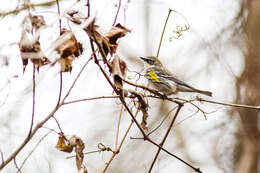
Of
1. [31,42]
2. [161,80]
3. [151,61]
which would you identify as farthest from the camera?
[151,61]

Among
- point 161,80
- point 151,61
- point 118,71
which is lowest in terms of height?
point 161,80

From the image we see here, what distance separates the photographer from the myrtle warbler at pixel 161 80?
4990mm

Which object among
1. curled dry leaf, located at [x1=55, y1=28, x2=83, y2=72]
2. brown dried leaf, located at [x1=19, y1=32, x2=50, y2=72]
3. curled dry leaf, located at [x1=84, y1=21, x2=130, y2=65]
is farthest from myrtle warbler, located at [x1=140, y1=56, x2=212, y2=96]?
brown dried leaf, located at [x1=19, y1=32, x2=50, y2=72]

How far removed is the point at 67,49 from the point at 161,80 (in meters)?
3.10

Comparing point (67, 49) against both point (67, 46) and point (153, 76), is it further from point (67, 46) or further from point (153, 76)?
point (153, 76)

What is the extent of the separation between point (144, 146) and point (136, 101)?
640 cm

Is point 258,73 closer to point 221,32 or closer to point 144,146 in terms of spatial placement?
point 221,32

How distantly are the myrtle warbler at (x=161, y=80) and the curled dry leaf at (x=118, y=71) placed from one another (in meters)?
2.41

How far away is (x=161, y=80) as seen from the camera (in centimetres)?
519

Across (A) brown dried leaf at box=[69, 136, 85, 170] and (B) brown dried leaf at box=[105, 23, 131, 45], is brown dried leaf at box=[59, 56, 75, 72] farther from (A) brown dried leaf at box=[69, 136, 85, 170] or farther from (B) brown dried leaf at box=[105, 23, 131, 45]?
(A) brown dried leaf at box=[69, 136, 85, 170]

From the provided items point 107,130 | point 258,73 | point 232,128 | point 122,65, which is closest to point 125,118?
point 107,130

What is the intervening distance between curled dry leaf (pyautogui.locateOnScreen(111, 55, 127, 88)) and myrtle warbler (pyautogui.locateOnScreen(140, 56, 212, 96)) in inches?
94.7

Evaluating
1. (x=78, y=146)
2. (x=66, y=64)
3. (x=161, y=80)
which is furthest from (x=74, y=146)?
(x=161, y=80)

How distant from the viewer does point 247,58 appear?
9.30 m
